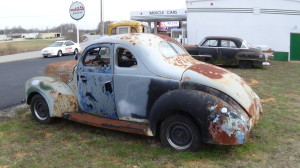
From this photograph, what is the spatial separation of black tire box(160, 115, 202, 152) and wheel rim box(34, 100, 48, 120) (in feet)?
8.95

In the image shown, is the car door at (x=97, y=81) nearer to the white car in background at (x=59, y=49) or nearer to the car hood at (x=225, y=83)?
the car hood at (x=225, y=83)

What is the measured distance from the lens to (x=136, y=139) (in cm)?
559

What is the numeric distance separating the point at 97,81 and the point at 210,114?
213 cm

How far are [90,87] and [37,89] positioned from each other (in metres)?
1.37

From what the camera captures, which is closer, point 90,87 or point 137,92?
point 137,92

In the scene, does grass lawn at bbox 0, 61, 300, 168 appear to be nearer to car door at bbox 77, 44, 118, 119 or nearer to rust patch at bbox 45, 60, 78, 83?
car door at bbox 77, 44, 118, 119

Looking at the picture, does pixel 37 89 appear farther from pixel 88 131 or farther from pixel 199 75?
pixel 199 75

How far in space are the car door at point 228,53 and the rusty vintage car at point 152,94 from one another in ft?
31.0

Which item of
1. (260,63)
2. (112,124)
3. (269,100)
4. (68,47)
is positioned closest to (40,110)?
(112,124)

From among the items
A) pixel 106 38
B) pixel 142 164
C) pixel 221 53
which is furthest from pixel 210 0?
pixel 142 164

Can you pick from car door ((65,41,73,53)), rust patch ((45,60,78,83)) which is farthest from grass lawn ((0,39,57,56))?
rust patch ((45,60,78,83))

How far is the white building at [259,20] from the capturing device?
20.7 m

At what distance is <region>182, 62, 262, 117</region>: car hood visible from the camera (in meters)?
4.72

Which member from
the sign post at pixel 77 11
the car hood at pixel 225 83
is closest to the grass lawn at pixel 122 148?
the car hood at pixel 225 83
